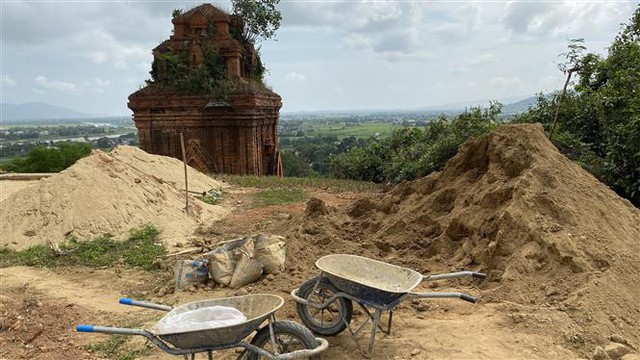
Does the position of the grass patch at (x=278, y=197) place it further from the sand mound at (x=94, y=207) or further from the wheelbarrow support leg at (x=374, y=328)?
the wheelbarrow support leg at (x=374, y=328)

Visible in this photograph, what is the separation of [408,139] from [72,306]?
52.6 ft

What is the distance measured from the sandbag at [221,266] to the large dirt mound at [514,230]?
Result: 94cm

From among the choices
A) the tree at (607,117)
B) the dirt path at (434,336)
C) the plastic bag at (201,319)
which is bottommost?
the dirt path at (434,336)

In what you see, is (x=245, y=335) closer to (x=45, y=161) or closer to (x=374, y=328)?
(x=374, y=328)

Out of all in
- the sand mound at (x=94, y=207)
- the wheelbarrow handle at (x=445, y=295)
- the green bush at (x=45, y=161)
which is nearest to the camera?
the wheelbarrow handle at (x=445, y=295)

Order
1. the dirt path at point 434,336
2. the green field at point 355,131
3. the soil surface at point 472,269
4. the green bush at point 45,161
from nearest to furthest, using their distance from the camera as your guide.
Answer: the dirt path at point 434,336
the soil surface at point 472,269
the green bush at point 45,161
the green field at point 355,131

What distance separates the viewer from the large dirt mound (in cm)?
490

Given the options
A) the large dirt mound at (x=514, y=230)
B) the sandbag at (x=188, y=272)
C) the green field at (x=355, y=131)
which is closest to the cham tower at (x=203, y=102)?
the large dirt mound at (x=514, y=230)

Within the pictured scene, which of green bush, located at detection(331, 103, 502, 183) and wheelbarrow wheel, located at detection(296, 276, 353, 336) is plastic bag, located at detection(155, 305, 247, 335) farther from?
green bush, located at detection(331, 103, 502, 183)

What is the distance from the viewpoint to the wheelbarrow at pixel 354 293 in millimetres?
4254

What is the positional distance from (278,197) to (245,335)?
1003 centimetres

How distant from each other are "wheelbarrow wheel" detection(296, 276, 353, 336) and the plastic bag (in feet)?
3.08

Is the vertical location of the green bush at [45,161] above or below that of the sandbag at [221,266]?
below

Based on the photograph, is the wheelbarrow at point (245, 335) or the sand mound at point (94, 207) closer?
the wheelbarrow at point (245, 335)
